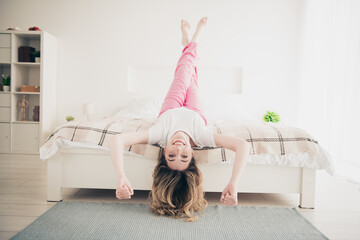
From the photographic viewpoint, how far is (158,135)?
1822 millimetres

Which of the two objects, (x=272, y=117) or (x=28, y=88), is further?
(x=272, y=117)

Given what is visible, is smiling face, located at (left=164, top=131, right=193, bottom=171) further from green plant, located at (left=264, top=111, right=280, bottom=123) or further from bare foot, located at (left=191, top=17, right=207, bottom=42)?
green plant, located at (left=264, top=111, right=280, bottom=123)

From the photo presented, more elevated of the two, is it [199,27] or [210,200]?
[199,27]

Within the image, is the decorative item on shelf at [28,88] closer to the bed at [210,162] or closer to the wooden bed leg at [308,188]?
the bed at [210,162]

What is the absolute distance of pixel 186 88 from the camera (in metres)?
2.46

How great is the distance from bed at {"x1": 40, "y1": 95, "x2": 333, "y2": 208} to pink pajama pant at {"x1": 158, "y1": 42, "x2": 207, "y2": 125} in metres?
0.50

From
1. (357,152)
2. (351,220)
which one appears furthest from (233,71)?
(351,220)

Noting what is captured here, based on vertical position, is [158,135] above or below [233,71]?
below

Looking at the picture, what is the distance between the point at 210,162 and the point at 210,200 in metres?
0.36

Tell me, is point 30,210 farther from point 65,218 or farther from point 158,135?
point 158,135

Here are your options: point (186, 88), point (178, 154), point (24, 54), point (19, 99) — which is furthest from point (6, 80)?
point (178, 154)

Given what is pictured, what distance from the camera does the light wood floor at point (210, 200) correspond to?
1597mm

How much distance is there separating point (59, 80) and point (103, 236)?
326cm

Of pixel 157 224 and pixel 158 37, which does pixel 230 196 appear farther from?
pixel 158 37
